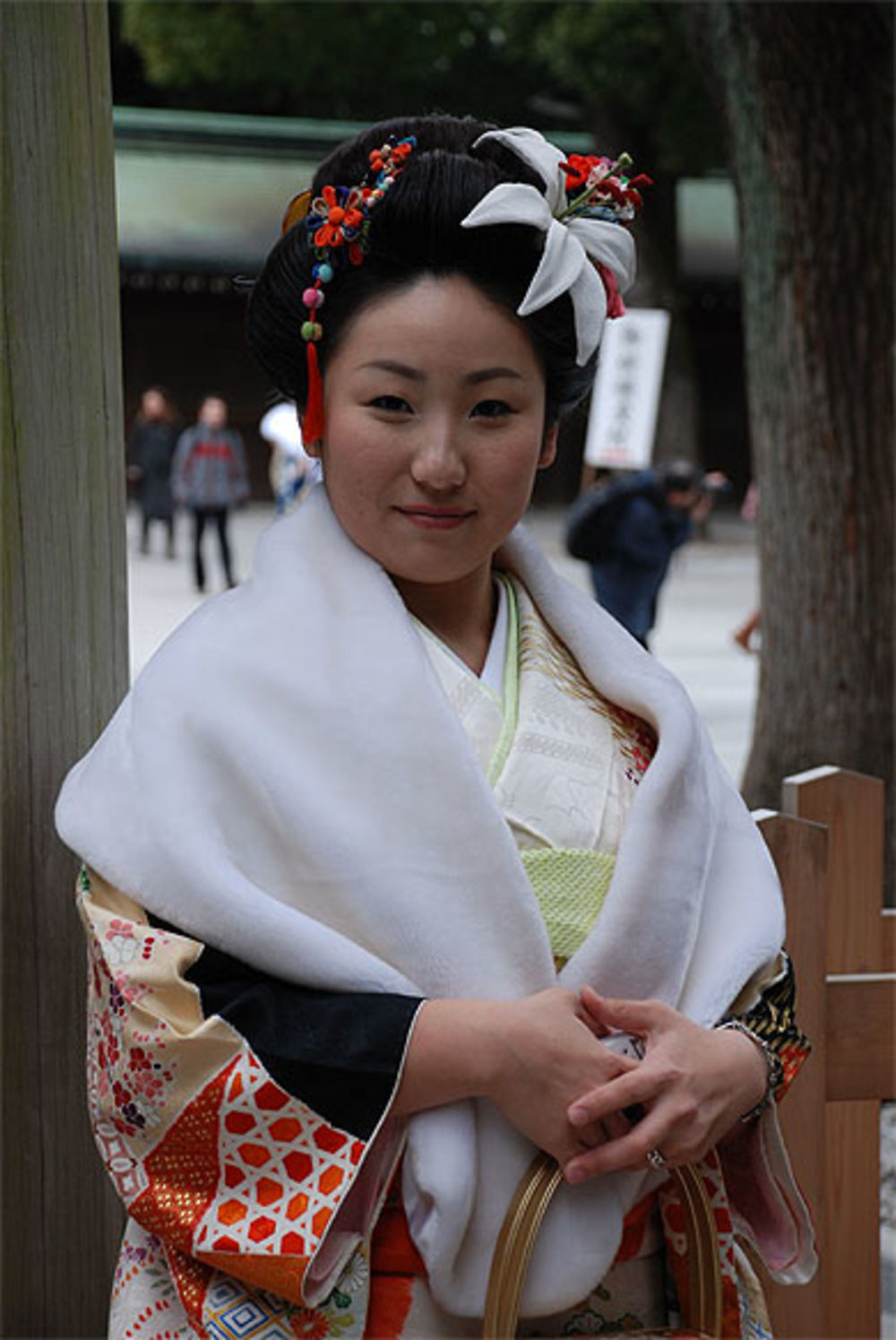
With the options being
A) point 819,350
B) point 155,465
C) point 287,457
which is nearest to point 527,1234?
point 819,350

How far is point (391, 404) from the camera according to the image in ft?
5.56

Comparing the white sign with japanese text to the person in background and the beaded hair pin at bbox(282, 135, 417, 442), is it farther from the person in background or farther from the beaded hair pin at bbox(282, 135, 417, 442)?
the beaded hair pin at bbox(282, 135, 417, 442)

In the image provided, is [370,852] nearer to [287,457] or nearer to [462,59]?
[287,457]

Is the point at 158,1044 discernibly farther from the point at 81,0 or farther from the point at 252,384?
the point at 252,384

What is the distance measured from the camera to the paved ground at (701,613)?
788 cm

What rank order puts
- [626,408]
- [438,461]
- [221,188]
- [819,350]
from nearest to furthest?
[438,461], [819,350], [626,408], [221,188]

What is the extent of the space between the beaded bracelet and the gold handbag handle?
0.10 meters

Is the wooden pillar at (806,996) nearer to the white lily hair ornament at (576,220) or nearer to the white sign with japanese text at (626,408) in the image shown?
the white lily hair ornament at (576,220)

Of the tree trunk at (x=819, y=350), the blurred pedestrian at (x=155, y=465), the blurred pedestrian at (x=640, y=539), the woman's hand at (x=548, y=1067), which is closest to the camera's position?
the woman's hand at (x=548, y=1067)

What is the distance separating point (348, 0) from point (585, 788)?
18.9 m

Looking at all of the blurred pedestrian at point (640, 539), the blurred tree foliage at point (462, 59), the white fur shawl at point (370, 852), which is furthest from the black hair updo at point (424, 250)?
the blurred tree foliage at point (462, 59)

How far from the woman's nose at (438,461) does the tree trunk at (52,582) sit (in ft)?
1.76

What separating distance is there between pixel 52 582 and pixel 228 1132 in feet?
2.43

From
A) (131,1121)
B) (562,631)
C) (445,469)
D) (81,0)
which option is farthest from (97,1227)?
(81,0)
